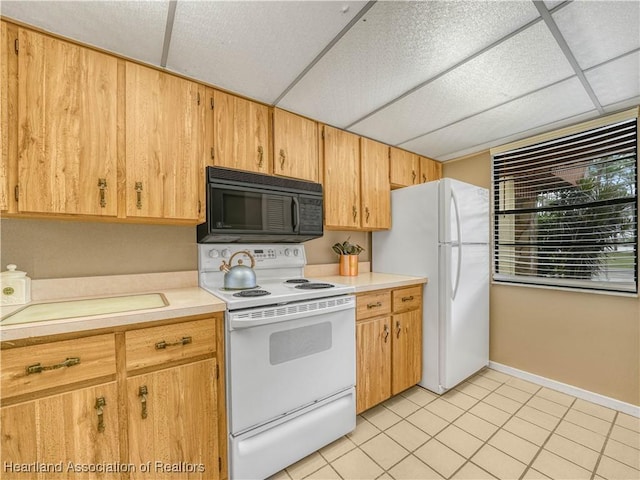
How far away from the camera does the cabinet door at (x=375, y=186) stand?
248cm

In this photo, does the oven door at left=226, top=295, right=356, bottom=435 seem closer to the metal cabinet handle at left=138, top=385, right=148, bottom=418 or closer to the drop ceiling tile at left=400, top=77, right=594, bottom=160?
the metal cabinet handle at left=138, top=385, right=148, bottom=418

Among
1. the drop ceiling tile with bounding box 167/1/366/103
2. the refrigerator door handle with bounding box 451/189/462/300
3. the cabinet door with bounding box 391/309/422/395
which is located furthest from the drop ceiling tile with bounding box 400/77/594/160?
the cabinet door with bounding box 391/309/422/395

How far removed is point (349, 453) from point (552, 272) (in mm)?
2249

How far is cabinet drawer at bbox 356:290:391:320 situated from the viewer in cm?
192

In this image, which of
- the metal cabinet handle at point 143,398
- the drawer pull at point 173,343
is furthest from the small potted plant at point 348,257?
the metal cabinet handle at point 143,398

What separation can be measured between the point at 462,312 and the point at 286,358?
1.59 metres

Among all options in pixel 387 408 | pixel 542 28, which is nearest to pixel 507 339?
pixel 387 408

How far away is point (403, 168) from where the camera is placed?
9.23 feet

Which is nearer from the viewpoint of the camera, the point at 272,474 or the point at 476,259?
the point at 272,474

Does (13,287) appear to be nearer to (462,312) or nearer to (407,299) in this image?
(407,299)

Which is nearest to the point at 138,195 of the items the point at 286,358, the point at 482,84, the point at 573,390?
the point at 286,358

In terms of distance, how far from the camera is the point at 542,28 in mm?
1254

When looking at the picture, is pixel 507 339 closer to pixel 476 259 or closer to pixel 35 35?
pixel 476 259

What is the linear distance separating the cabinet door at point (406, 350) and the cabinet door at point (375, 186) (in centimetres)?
85
